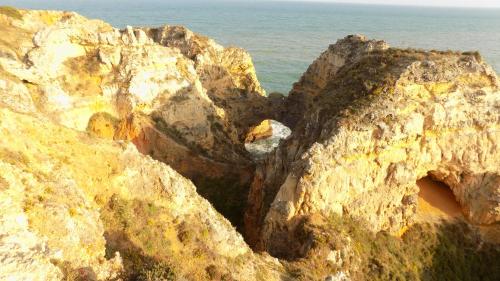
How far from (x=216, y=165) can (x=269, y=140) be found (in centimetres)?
2209

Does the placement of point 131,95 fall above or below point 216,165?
above

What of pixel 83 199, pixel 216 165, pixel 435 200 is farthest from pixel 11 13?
pixel 435 200

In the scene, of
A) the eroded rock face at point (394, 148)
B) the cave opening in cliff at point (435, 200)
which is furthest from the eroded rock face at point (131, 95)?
the cave opening in cliff at point (435, 200)

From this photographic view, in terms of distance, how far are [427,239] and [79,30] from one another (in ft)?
124

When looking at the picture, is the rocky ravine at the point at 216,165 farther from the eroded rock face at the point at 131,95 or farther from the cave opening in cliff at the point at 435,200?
the cave opening in cliff at the point at 435,200

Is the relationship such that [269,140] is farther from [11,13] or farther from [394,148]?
[11,13]

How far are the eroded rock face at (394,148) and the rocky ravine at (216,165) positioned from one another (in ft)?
0.36

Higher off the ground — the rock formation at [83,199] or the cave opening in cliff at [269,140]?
the rock formation at [83,199]

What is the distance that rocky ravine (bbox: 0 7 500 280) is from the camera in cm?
1627

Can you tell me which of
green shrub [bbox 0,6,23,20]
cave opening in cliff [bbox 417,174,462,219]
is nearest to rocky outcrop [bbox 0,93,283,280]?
cave opening in cliff [bbox 417,174,462,219]

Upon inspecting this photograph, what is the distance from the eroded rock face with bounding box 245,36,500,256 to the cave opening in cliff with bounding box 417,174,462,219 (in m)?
0.96

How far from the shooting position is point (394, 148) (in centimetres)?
3056

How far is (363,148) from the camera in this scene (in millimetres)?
29938

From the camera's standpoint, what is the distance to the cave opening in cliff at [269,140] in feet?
202
